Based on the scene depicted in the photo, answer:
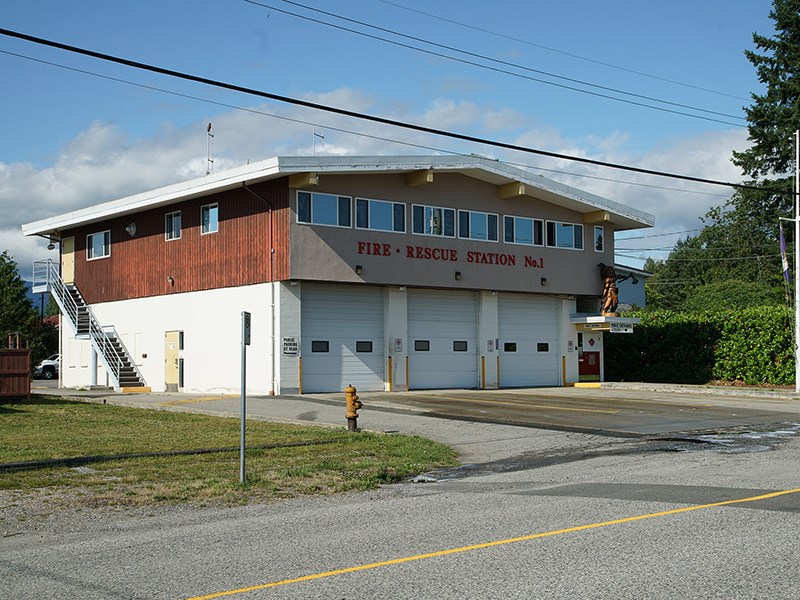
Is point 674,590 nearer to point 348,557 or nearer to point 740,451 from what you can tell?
point 348,557

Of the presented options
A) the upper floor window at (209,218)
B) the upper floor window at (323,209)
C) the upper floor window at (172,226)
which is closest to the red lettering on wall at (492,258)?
the upper floor window at (323,209)

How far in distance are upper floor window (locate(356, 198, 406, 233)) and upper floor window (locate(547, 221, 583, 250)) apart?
7.70 m

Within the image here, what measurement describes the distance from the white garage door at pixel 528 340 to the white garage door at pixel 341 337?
20.3 ft

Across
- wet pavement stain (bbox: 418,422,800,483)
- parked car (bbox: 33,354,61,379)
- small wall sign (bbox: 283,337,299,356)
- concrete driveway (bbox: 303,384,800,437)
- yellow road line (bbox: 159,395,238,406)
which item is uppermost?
small wall sign (bbox: 283,337,299,356)

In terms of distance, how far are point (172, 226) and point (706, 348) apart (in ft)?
74.4

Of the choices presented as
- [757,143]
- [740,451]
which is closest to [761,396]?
[740,451]

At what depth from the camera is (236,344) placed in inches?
1200

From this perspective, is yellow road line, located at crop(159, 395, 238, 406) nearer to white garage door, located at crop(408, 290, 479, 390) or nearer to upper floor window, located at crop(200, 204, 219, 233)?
upper floor window, located at crop(200, 204, 219, 233)

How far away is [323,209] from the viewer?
29719 mm

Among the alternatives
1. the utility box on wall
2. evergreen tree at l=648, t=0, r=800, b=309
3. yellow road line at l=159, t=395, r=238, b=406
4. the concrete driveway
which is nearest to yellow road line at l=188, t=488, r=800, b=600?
the concrete driveway

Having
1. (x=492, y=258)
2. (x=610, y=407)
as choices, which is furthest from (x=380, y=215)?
(x=610, y=407)

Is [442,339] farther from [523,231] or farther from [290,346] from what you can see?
[290,346]

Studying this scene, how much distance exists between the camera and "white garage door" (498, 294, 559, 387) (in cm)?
3581

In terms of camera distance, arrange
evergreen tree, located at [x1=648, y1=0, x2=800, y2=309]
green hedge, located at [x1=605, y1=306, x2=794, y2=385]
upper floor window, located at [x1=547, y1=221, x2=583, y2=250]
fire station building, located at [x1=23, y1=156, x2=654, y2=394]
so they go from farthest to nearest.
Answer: evergreen tree, located at [x1=648, y1=0, x2=800, y2=309], upper floor window, located at [x1=547, y1=221, x2=583, y2=250], green hedge, located at [x1=605, y1=306, x2=794, y2=385], fire station building, located at [x1=23, y1=156, x2=654, y2=394]
